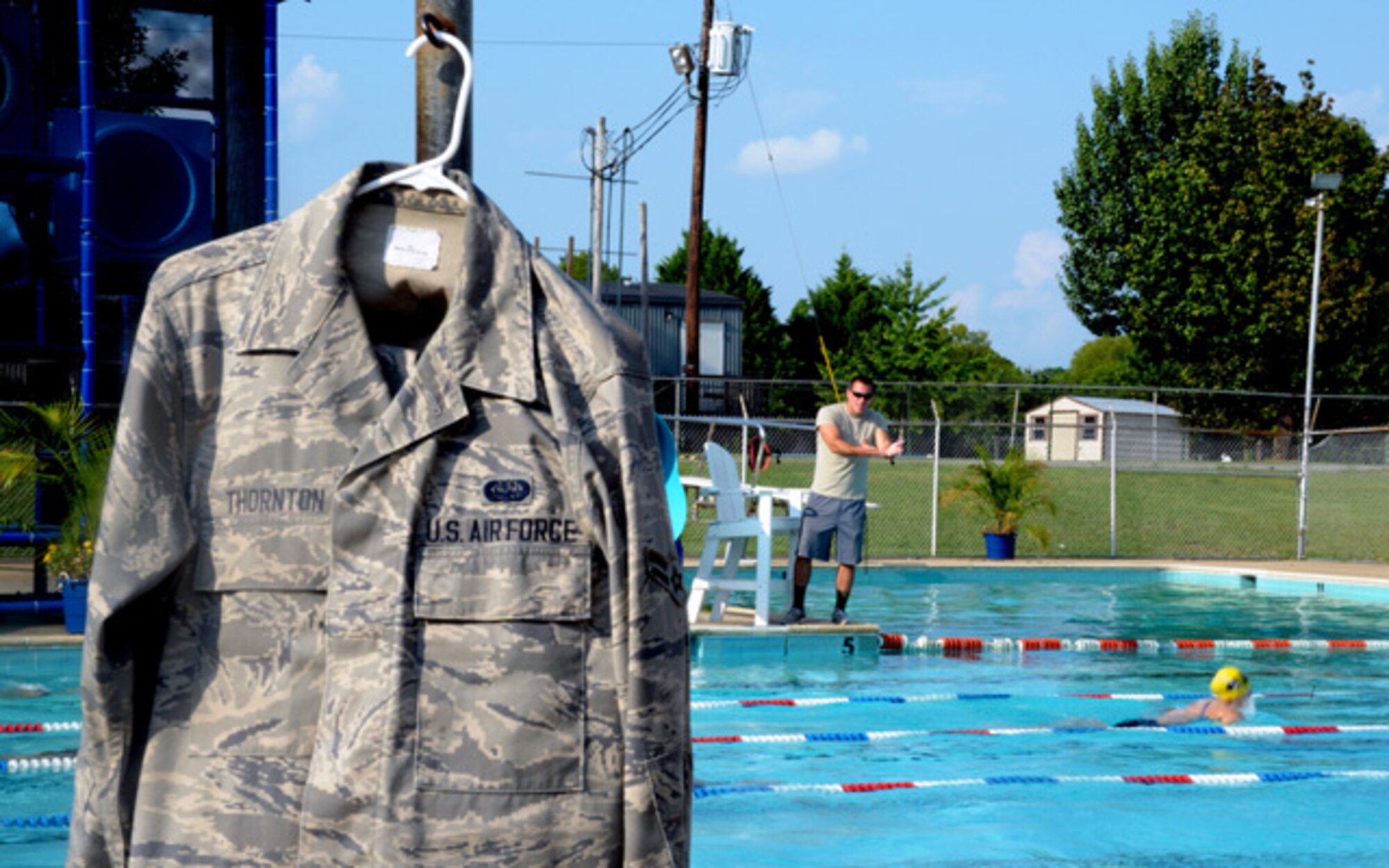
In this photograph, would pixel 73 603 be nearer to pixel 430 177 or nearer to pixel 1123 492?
pixel 430 177

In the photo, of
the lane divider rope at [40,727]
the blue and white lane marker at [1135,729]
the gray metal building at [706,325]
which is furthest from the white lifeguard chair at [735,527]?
the gray metal building at [706,325]

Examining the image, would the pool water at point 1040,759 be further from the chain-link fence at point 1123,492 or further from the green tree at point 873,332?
the green tree at point 873,332

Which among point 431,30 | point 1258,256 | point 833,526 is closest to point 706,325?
point 1258,256

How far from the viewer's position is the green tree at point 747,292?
2297 inches

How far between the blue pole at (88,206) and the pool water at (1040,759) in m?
4.50

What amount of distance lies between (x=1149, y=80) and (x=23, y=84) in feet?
134

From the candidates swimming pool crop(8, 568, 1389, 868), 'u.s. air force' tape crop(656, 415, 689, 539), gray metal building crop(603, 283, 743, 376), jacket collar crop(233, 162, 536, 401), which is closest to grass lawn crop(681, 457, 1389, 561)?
swimming pool crop(8, 568, 1389, 868)

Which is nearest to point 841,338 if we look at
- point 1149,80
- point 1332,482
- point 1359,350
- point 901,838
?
point 1149,80

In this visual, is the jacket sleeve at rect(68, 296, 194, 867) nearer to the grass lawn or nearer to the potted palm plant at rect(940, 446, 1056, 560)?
the grass lawn

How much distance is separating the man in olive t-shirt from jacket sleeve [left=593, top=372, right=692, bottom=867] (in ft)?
29.7

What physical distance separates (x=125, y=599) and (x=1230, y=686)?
783cm

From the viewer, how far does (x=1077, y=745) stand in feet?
27.5

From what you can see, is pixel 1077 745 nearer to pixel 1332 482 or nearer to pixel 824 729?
pixel 824 729

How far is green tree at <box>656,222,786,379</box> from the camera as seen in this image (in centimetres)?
5834
